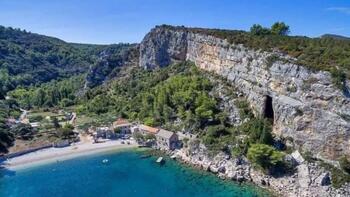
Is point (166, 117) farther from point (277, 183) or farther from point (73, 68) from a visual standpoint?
point (73, 68)

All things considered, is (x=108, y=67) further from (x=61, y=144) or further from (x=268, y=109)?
(x=268, y=109)

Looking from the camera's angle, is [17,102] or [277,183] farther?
[17,102]

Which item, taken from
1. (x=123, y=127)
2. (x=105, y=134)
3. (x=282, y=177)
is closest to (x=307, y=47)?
(x=282, y=177)

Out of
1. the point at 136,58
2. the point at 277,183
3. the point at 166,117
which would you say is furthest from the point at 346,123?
the point at 136,58

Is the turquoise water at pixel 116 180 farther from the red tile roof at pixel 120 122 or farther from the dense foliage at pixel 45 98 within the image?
the dense foliage at pixel 45 98

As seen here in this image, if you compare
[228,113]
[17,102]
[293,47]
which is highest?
[293,47]

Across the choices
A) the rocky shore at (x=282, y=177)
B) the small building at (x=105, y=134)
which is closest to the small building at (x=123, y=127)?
the small building at (x=105, y=134)
